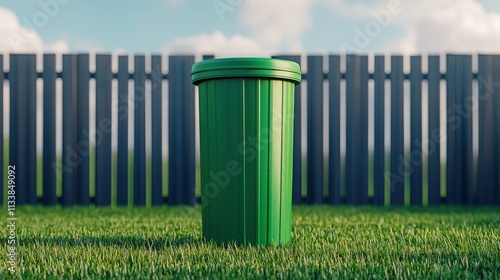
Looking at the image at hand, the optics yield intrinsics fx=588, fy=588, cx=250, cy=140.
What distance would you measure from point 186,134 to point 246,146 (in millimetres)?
3747

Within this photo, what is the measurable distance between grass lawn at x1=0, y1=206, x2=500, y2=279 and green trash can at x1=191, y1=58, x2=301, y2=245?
0.56ft

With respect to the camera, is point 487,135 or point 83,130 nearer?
point 83,130

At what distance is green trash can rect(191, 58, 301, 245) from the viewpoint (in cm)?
346

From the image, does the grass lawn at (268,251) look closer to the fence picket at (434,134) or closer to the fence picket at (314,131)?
the fence picket at (314,131)

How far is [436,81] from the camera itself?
7.36 meters

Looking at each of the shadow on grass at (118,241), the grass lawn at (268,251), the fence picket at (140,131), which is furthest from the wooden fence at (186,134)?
the shadow on grass at (118,241)

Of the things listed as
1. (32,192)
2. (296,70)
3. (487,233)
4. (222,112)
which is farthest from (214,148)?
(32,192)

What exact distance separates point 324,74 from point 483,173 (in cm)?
238

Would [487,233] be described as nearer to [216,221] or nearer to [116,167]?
[216,221]

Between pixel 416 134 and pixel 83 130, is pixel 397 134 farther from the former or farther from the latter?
pixel 83 130

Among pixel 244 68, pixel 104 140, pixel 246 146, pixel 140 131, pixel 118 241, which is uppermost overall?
pixel 244 68

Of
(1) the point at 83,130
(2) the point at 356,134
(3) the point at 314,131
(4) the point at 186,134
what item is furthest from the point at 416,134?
(1) the point at 83,130

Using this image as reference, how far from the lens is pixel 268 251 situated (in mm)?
3379

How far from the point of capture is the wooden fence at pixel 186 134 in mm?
7137
